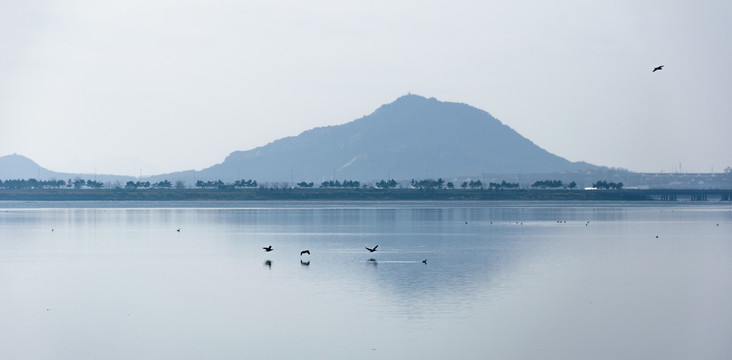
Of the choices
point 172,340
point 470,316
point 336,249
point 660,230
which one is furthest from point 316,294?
point 660,230

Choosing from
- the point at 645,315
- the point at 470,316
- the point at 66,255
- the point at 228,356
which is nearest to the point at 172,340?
the point at 228,356

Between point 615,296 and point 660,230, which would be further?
point 660,230

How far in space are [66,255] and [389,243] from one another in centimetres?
2538

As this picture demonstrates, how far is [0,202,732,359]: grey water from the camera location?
31422mm

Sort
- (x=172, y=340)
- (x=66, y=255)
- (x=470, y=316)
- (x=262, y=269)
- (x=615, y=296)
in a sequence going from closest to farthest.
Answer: (x=172, y=340), (x=470, y=316), (x=615, y=296), (x=262, y=269), (x=66, y=255)

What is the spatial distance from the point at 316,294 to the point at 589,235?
170 ft

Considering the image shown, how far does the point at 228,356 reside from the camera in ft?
98.1

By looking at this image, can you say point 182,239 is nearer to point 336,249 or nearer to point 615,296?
point 336,249

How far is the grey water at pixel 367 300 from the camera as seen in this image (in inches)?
1237

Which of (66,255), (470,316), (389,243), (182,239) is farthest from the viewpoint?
(182,239)

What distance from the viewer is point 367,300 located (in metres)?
41.9

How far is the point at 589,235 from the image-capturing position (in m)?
90.5

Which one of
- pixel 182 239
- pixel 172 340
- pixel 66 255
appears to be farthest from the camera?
pixel 182 239

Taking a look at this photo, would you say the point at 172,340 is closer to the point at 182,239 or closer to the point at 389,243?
the point at 389,243
